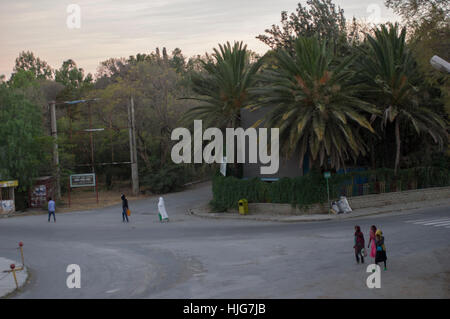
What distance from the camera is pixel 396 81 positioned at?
105ft

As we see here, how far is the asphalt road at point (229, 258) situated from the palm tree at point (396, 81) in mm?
5727

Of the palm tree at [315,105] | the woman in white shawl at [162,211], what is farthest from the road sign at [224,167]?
the woman in white shawl at [162,211]

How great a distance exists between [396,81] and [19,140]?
26757 mm

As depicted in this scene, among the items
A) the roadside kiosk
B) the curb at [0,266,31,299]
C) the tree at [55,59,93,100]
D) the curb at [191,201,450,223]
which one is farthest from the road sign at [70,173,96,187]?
the tree at [55,59,93,100]

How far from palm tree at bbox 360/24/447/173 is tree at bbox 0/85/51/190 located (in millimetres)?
24458

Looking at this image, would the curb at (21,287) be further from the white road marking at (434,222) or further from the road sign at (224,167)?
the road sign at (224,167)

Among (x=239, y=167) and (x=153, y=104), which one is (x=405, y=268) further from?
(x=153, y=104)

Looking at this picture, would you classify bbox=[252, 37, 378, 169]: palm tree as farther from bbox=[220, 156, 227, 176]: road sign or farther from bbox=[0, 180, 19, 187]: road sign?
bbox=[0, 180, 19, 187]: road sign

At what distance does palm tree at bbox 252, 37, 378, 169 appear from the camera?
2841 cm

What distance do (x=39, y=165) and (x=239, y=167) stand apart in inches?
637

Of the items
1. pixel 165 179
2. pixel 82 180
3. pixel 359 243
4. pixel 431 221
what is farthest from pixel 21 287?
pixel 165 179

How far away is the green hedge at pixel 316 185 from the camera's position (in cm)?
2994
